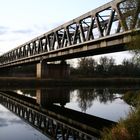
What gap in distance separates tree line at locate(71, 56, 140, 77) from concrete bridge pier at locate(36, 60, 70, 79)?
53.7 m

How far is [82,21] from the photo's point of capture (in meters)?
53.2

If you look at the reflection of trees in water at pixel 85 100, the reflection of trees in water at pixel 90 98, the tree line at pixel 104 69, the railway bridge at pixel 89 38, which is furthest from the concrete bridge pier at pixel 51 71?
the tree line at pixel 104 69

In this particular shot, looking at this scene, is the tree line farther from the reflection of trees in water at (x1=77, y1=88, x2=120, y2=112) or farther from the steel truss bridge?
the reflection of trees in water at (x1=77, y1=88, x2=120, y2=112)

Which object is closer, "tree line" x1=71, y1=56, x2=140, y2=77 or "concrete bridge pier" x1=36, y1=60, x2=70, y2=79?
"concrete bridge pier" x1=36, y1=60, x2=70, y2=79

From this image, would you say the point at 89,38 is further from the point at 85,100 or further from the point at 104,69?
the point at 104,69

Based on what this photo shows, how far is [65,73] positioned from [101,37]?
1896 inches

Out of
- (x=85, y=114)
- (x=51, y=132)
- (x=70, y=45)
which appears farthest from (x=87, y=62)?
(x=51, y=132)

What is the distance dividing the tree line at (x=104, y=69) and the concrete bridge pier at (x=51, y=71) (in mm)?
53694

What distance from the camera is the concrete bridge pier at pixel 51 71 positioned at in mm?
86375

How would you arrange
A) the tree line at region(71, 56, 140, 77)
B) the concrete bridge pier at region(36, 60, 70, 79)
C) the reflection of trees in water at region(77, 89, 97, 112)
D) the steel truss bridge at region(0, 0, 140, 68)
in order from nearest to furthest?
1. the steel truss bridge at region(0, 0, 140, 68)
2. the reflection of trees in water at region(77, 89, 97, 112)
3. the concrete bridge pier at region(36, 60, 70, 79)
4. the tree line at region(71, 56, 140, 77)

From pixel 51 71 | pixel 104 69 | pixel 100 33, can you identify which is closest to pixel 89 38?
pixel 100 33

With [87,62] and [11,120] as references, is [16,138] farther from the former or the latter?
[87,62]

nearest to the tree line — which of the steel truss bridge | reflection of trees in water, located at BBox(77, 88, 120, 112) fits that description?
the steel truss bridge

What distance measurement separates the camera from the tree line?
15114 cm
